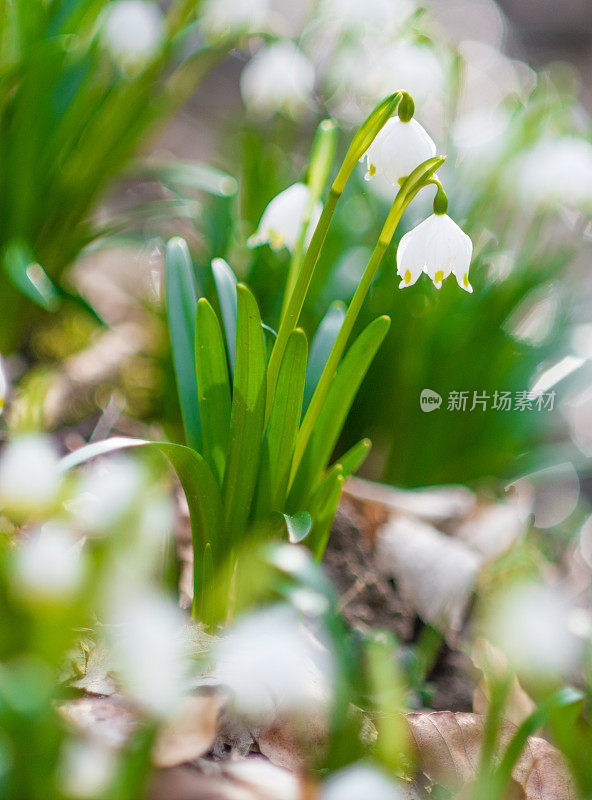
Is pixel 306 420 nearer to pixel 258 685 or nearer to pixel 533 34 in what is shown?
pixel 258 685

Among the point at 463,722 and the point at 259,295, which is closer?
the point at 463,722

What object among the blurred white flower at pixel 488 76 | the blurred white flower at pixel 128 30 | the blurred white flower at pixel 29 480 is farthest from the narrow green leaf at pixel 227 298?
the blurred white flower at pixel 488 76

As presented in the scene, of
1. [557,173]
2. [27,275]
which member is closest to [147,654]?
[27,275]

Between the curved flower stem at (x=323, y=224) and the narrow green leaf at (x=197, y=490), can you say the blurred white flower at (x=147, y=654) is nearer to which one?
the narrow green leaf at (x=197, y=490)

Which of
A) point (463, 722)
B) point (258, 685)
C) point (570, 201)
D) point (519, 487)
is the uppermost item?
point (570, 201)

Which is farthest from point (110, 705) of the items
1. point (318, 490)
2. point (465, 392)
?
point (465, 392)

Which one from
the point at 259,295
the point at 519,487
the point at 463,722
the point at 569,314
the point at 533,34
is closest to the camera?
the point at 463,722
